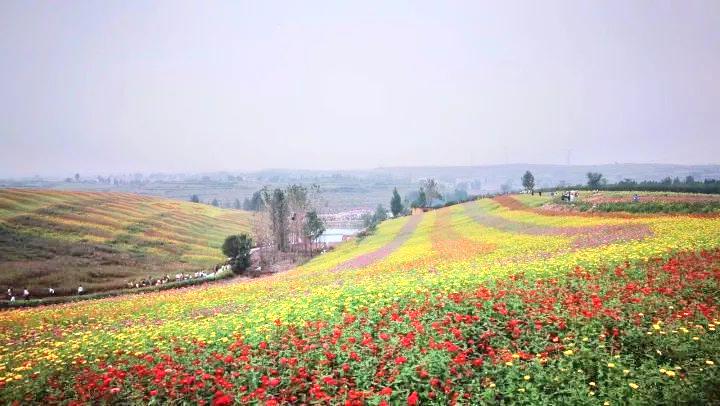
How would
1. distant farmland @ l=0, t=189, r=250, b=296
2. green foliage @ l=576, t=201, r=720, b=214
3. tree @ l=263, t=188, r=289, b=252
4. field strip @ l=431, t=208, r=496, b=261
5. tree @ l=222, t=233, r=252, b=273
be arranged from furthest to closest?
tree @ l=263, t=188, r=289, b=252
tree @ l=222, t=233, r=252, b=273
distant farmland @ l=0, t=189, r=250, b=296
green foliage @ l=576, t=201, r=720, b=214
field strip @ l=431, t=208, r=496, b=261

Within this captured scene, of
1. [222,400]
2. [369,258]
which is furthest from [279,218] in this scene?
[222,400]

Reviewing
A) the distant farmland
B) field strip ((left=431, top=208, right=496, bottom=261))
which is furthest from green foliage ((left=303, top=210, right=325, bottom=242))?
field strip ((left=431, top=208, right=496, bottom=261))

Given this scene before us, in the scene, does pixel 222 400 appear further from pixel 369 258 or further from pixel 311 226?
pixel 311 226

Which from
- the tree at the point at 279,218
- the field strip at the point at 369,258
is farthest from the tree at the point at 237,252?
the field strip at the point at 369,258

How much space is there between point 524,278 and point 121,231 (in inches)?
3790

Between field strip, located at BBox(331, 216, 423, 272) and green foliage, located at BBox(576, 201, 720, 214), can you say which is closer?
field strip, located at BBox(331, 216, 423, 272)

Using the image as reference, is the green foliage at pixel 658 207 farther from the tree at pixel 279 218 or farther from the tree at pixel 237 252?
the tree at pixel 279 218

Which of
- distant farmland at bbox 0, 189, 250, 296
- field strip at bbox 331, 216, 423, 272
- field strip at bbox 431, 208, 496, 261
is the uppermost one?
field strip at bbox 431, 208, 496, 261

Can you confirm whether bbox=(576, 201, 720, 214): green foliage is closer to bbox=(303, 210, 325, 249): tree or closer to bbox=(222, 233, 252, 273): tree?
bbox=(222, 233, 252, 273): tree

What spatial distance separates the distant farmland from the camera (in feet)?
196

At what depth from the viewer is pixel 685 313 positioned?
10.0m

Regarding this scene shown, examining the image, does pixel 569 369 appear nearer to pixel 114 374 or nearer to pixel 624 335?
pixel 624 335

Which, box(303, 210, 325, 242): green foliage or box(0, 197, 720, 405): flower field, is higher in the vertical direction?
box(0, 197, 720, 405): flower field

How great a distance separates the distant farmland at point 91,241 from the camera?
59.7 m
